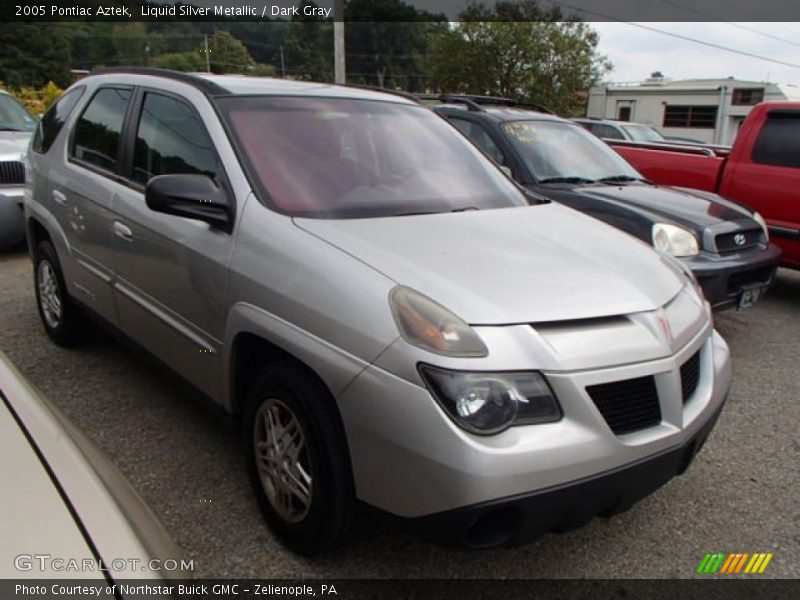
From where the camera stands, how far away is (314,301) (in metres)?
2.11

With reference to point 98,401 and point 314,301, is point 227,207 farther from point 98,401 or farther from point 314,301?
point 98,401

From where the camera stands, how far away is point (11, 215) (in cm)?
649

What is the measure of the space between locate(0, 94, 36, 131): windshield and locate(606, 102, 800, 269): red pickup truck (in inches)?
287

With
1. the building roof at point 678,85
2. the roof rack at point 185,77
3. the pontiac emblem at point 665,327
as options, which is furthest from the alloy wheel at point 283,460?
the building roof at point 678,85

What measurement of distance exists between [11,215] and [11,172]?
0.43 m

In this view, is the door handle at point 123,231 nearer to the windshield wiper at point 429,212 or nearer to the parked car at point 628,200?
the windshield wiper at point 429,212

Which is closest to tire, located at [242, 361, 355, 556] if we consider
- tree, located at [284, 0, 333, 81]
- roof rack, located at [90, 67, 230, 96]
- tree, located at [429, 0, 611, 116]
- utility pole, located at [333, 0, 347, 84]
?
roof rack, located at [90, 67, 230, 96]

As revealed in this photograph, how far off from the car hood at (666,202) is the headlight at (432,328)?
3.11 m

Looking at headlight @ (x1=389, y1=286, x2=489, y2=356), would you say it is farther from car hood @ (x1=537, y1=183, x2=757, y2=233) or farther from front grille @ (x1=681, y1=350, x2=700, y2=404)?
car hood @ (x1=537, y1=183, x2=757, y2=233)

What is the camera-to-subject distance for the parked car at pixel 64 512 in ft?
3.68

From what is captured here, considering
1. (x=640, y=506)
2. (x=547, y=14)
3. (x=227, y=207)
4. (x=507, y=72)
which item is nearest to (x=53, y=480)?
(x=227, y=207)

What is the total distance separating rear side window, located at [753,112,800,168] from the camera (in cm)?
578

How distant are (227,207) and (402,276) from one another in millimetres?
844

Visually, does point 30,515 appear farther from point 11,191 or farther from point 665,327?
point 11,191
